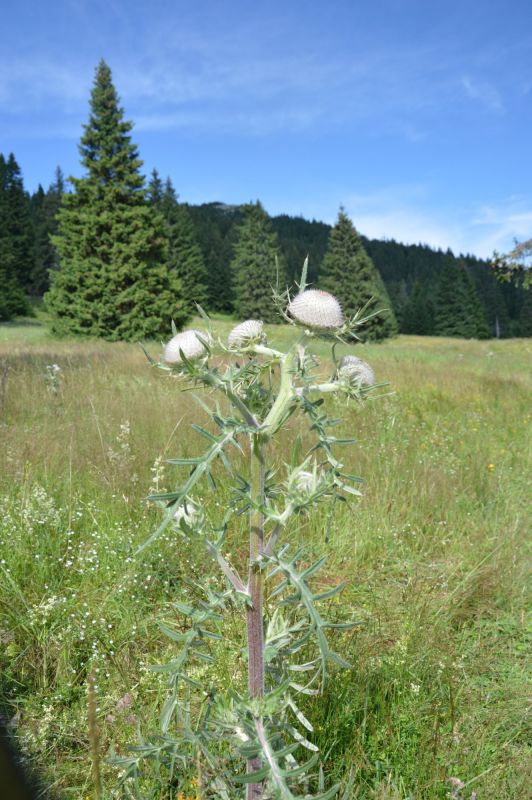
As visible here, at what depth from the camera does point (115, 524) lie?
3.17m

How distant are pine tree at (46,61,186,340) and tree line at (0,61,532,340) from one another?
0.05m

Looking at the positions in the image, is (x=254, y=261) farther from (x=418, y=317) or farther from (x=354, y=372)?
(x=354, y=372)

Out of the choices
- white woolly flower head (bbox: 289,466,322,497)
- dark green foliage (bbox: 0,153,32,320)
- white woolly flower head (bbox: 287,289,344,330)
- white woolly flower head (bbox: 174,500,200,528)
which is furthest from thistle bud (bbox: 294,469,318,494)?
dark green foliage (bbox: 0,153,32,320)

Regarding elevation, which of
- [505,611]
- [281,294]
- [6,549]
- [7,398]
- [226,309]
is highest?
[226,309]

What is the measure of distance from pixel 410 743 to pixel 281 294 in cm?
→ 161

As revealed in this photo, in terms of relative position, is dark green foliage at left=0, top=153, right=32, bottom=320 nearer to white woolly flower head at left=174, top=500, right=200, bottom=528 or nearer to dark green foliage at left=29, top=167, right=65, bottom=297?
dark green foliage at left=29, top=167, right=65, bottom=297

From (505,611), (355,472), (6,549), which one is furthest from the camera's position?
(355,472)

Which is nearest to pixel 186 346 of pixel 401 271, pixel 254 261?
pixel 254 261

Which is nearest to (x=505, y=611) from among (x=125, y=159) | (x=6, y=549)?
(x=6, y=549)

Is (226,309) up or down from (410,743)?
up

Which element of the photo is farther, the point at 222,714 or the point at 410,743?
the point at 410,743

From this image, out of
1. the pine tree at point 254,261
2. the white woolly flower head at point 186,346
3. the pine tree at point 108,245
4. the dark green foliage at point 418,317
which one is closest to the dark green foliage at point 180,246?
the pine tree at point 254,261

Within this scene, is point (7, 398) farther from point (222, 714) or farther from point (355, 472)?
point (222, 714)

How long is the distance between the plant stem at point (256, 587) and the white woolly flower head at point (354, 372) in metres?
0.32
